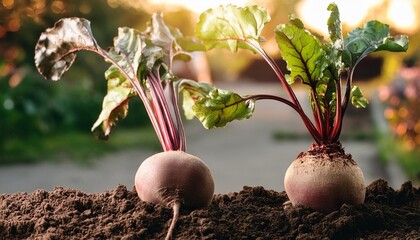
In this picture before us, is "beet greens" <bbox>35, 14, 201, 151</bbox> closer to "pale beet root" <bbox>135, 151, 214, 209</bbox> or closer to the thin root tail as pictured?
"pale beet root" <bbox>135, 151, 214, 209</bbox>

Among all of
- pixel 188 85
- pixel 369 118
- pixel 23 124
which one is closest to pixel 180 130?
pixel 188 85

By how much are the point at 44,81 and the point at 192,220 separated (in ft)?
29.1

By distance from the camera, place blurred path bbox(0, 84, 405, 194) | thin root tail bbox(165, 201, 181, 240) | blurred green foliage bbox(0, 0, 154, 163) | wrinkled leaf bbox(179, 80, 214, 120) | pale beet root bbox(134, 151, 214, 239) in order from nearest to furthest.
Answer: thin root tail bbox(165, 201, 181, 240)
pale beet root bbox(134, 151, 214, 239)
wrinkled leaf bbox(179, 80, 214, 120)
blurred path bbox(0, 84, 405, 194)
blurred green foliage bbox(0, 0, 154, 163)

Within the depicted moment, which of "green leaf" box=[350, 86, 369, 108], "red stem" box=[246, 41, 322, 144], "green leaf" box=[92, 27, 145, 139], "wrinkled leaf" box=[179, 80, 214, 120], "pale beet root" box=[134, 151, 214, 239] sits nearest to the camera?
"pale beet root" box=[134, 151, 214, 239]

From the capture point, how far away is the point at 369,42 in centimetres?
244

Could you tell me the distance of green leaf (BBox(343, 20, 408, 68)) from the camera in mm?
2350

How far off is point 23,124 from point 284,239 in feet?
26.3

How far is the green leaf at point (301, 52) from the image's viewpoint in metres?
2.23

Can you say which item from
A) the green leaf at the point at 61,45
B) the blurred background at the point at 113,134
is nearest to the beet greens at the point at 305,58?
the green leaf at the point at 61,45

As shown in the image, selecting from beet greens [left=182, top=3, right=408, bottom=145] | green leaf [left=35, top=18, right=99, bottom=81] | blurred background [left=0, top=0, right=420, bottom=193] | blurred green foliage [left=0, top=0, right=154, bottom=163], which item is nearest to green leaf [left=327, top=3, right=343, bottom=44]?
beet greens [left=182, top=3, right=408, bottom=145]

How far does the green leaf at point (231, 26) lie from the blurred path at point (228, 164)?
11.4ft

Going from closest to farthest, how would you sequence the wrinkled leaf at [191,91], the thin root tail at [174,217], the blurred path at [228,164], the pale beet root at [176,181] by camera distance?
the thin root tail at [174,217] → the pale beet root at [176,181] → the wrinkled leaf at [191,91] → the blurred path at [228,164]

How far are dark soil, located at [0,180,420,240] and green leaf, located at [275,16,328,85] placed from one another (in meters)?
0.46

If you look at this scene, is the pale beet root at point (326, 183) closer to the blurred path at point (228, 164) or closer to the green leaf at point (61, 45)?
the green leaf at point (61, 45)
